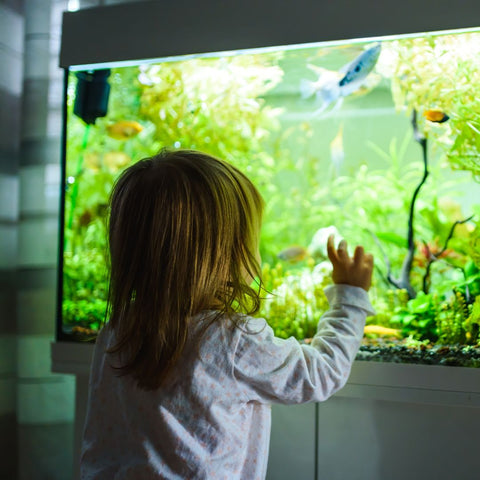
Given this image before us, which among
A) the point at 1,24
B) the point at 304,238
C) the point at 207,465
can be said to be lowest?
the point at 207,465

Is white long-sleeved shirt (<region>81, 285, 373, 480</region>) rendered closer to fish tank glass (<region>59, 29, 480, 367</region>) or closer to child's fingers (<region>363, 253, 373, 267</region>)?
child's fingers (<region>363, 253, 373, 267</region>)

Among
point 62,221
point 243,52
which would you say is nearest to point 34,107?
point 62,221

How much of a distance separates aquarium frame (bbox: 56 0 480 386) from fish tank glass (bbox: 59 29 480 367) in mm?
49

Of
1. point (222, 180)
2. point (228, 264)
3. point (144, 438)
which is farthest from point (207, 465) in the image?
point (222, 180)

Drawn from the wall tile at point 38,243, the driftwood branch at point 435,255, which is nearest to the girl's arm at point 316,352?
the driftwood branch at point 435,255

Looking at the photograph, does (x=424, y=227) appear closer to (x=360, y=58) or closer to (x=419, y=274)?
(x=419, y=274)

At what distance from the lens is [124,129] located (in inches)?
88.3

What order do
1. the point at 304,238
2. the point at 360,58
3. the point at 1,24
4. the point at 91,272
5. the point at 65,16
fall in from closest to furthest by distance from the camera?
the point at 360,58, the point at 65,16, the point at 91,272, the point at 304,238, the point at 1,24

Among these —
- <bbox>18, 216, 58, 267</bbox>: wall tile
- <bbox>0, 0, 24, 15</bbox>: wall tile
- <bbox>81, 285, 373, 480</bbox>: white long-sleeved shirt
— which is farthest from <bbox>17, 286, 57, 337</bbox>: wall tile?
<bbox>81, 285, 373, 480</bbox>: white long-sleeved shirt

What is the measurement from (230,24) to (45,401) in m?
1.92

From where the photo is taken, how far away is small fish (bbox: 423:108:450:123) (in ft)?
5.93

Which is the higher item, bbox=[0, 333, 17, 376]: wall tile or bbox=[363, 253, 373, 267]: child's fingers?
bbox=[363, 253, 373, 267]: child's fingers

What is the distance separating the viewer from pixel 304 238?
2363 millimetres

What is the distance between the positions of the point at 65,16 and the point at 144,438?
156 centimetres
